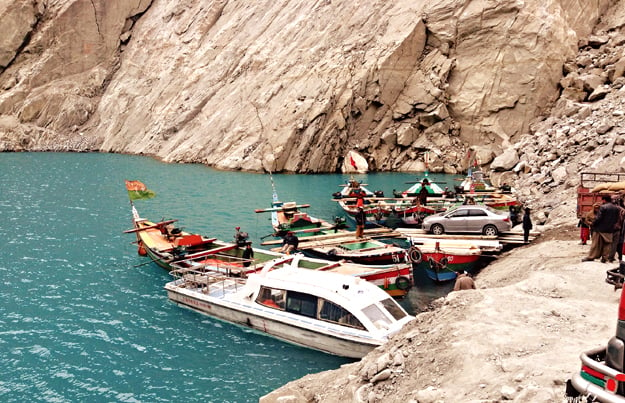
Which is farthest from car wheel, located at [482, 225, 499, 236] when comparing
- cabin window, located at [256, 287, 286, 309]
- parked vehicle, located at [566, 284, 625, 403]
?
parked vehicle, located at [566, 284, 625, 403]

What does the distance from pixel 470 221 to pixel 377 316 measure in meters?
14.3

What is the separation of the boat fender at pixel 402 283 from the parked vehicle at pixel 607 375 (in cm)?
1477

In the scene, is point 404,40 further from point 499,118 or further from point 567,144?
point 567,144

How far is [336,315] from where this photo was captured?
17.1m

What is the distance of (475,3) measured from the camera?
2685 inches

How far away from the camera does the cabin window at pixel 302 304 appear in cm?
1770

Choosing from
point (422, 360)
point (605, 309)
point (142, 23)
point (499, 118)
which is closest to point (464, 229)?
point (605, 309)

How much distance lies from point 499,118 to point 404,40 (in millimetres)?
15275

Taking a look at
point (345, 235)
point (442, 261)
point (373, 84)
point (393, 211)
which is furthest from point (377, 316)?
point (373, 84)

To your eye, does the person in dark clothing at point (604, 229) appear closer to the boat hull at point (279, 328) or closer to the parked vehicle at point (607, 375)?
the boat hull at point (279, 328)

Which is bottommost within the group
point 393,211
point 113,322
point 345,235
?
point 113,322

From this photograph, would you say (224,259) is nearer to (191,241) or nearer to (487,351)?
(191,241)

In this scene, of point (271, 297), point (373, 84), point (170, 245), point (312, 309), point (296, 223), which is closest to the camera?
point (312, 309)

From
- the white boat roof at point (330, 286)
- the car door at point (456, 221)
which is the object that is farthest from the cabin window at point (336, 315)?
the car door at point (456, 221)
